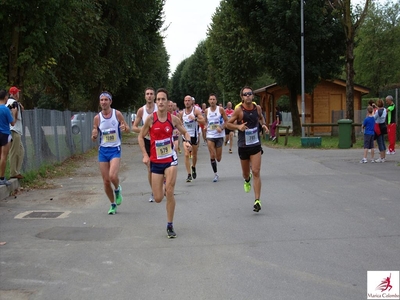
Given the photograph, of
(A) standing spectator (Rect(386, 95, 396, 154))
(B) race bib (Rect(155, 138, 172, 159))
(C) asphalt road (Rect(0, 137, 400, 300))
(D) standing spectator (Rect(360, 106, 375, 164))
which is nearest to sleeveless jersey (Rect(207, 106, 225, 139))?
(C) asphalt road (Rect(0, 137, 400, 300))

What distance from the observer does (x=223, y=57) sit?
49.6m

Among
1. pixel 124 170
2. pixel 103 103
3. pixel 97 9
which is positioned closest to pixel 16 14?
pixel 124 170

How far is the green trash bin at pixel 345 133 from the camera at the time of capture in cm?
2336

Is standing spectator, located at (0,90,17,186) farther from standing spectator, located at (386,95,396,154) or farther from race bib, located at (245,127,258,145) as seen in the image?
standing spectator, located at (386,95,396,154)

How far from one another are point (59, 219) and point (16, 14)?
30.1 feet

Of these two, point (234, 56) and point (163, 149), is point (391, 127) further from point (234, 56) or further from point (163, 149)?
point (234, 56)

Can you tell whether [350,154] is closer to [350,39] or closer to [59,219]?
[350,39]

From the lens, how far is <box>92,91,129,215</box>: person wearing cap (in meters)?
9.25

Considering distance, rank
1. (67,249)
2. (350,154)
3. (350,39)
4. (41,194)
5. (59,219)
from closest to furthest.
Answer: (67,249) < (59,219) < (41,194) < (350,154) < (350,39)

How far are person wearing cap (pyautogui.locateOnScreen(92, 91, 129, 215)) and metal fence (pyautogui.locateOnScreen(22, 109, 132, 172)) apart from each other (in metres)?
4.87

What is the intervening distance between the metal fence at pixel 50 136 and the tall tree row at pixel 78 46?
62.1 inches

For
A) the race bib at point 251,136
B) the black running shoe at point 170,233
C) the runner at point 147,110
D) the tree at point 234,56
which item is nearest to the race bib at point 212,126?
the runner at point 147,110

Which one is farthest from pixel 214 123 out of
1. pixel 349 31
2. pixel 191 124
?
pixel 349 31

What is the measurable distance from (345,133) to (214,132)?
37.6 ft
